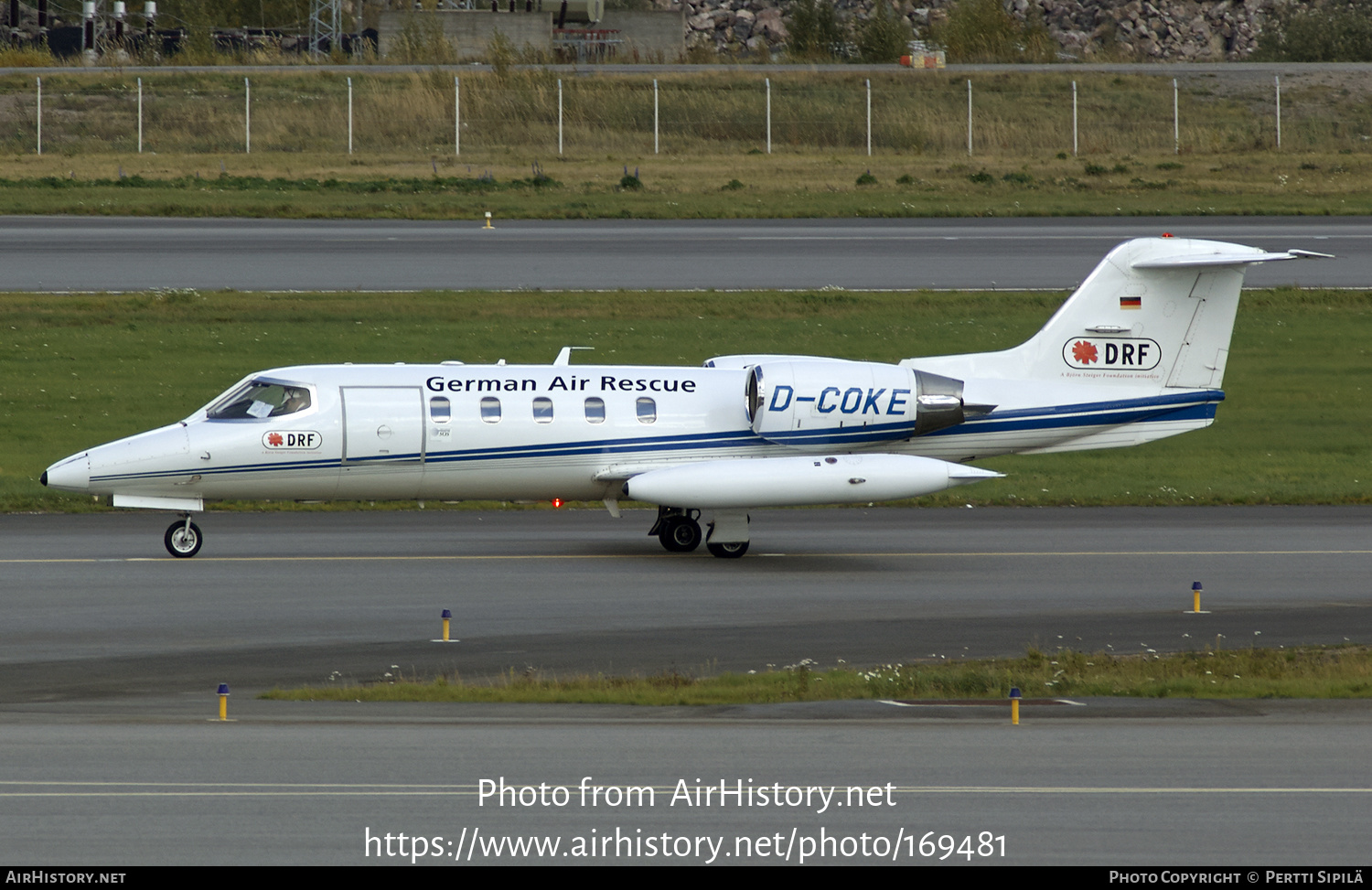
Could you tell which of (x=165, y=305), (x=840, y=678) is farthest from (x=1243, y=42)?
(x=840, y=678)

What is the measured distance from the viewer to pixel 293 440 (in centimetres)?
2184

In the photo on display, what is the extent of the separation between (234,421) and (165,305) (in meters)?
18.7

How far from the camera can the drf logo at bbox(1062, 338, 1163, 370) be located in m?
23.8

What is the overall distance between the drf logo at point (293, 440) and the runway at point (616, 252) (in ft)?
63.8

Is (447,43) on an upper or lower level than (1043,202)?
upper

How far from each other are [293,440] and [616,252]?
2435 centimetres

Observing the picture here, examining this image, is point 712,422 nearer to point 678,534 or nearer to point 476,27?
point 678,534

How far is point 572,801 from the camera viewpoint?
1110 cm

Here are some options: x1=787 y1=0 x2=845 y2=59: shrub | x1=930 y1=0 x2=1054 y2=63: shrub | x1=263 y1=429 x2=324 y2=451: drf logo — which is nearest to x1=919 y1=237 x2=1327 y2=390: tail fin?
x1=263 y1=429 x2=324 y2=451: drf logo

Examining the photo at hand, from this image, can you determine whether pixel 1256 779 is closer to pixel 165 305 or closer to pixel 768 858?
pixel 768 858

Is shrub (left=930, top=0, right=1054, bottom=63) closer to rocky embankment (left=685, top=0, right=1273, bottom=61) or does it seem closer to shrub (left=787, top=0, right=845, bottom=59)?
shrub (left=787, top=0, right=845, bottom=59)

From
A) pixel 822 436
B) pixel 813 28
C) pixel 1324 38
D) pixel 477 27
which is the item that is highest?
pixel 813 28

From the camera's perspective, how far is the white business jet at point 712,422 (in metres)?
21.6

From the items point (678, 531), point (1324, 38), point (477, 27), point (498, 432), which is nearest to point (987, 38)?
point (1324, 38)
